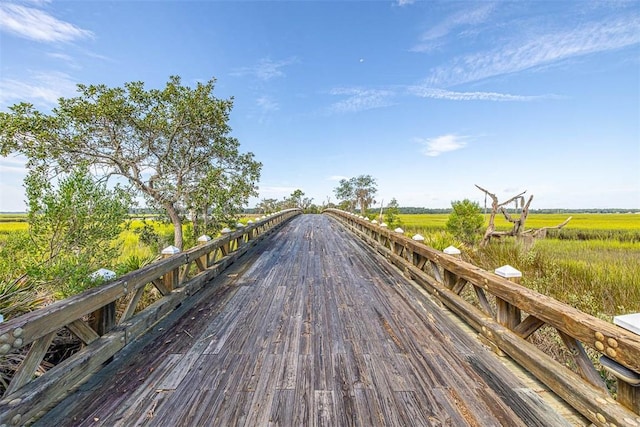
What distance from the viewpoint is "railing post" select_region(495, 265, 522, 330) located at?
8.54 ft

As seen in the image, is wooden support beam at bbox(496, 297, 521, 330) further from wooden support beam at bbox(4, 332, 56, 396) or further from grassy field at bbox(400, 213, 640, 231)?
grassy field at bbox(400, 213, 640, 231)

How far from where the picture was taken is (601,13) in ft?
21.9

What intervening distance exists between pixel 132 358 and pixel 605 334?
3443mm

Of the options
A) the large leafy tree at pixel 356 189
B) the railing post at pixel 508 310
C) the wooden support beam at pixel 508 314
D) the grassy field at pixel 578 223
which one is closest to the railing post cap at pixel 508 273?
the railing post at pixel 508 310

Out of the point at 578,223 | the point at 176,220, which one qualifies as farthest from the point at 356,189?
the point at 176,220

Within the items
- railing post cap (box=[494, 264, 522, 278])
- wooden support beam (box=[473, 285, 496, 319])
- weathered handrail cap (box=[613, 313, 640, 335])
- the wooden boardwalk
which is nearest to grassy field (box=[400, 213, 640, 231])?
wooden support beam (box=[473, 285, 496, 319])

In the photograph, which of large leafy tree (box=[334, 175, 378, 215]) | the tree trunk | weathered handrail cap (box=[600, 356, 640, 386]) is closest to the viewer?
weathered handrail cap (box=[600, 356, 640, 386])

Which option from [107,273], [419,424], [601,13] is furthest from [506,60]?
[107,273]

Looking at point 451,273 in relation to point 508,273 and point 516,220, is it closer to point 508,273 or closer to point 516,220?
point 508,273

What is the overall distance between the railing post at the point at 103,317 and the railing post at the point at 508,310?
12.1 ft

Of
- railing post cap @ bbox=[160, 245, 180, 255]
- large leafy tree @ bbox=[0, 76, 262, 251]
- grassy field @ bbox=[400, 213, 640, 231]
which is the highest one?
large leafy tree @ bbox=[0, 76, 262, 251]

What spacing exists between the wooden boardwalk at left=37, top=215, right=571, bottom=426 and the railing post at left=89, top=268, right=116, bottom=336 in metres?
0.28

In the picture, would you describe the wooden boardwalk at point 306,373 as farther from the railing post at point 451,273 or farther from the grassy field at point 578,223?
the grassy field at point 578,223

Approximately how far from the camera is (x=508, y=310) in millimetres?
2646
